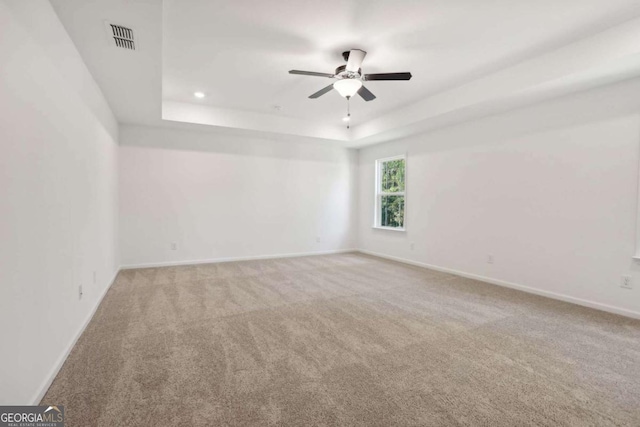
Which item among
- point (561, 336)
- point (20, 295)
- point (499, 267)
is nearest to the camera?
point (20, 295)

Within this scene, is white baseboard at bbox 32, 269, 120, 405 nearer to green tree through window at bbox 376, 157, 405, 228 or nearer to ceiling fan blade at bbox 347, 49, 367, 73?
ceiling fan blade at bbox 347, 49, 367, 73

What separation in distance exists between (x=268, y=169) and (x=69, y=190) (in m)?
3.85

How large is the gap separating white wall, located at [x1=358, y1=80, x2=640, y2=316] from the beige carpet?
0.46m

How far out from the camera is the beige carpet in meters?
1.59

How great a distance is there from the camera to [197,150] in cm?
534

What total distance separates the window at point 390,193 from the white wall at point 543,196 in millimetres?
548

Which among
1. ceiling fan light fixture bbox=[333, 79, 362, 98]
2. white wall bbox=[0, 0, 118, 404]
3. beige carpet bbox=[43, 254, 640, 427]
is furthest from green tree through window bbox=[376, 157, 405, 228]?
white wall bbox=[0, 0, 118, 404]

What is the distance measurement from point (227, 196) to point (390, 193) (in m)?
3.24

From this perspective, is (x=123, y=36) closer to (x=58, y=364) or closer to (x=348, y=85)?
(x=348, y=85)

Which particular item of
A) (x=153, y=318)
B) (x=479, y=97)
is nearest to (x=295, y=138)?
(x=479, y=97)

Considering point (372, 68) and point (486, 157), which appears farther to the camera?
point (486, 157)

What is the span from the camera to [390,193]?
6.16 meters

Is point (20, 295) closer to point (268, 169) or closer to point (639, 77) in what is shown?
point (268, 169)

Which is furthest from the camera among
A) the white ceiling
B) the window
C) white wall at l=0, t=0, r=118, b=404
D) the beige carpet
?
the window
